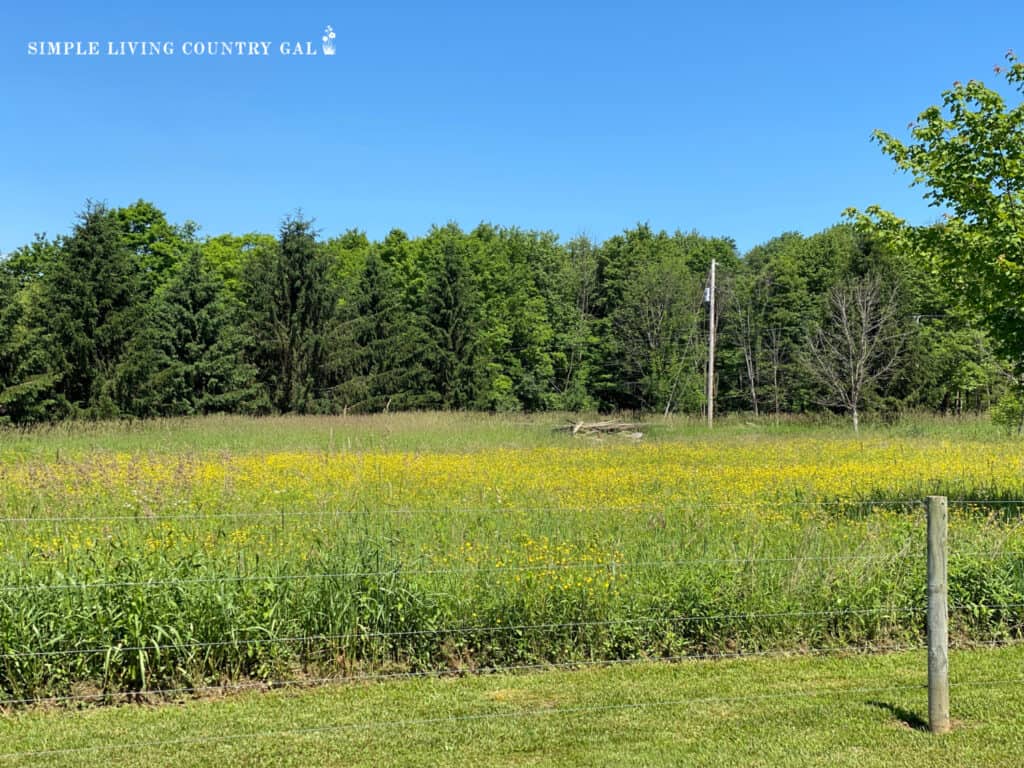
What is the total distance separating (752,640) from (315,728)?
3.30m

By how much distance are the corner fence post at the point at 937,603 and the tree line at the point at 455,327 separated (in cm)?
2637

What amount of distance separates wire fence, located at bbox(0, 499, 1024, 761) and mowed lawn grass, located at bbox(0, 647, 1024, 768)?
0.18 ft

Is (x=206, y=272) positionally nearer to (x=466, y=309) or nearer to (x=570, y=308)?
(x=466, y=309)

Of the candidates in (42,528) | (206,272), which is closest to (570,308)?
(206,272)

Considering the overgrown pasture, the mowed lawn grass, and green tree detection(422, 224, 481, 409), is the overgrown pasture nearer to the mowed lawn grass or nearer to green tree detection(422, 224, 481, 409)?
the mowed lawn grass

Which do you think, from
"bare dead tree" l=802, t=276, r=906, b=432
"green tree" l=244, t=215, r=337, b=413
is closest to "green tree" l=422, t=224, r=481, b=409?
"green tree" l=244, t=215, r=337, b=413

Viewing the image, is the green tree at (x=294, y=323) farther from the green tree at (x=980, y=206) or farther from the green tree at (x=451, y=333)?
the green tree at (x=980, y=206)

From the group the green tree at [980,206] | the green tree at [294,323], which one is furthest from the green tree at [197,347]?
the green tree at [980,206]

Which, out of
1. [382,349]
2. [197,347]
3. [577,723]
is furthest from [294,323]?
[577,723]

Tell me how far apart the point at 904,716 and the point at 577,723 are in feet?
6.52

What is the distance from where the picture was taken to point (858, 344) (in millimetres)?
35844

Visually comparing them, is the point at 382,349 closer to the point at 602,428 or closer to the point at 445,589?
the point at 602,428

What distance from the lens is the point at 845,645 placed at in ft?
20.7

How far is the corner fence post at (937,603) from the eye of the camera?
14.9ft
